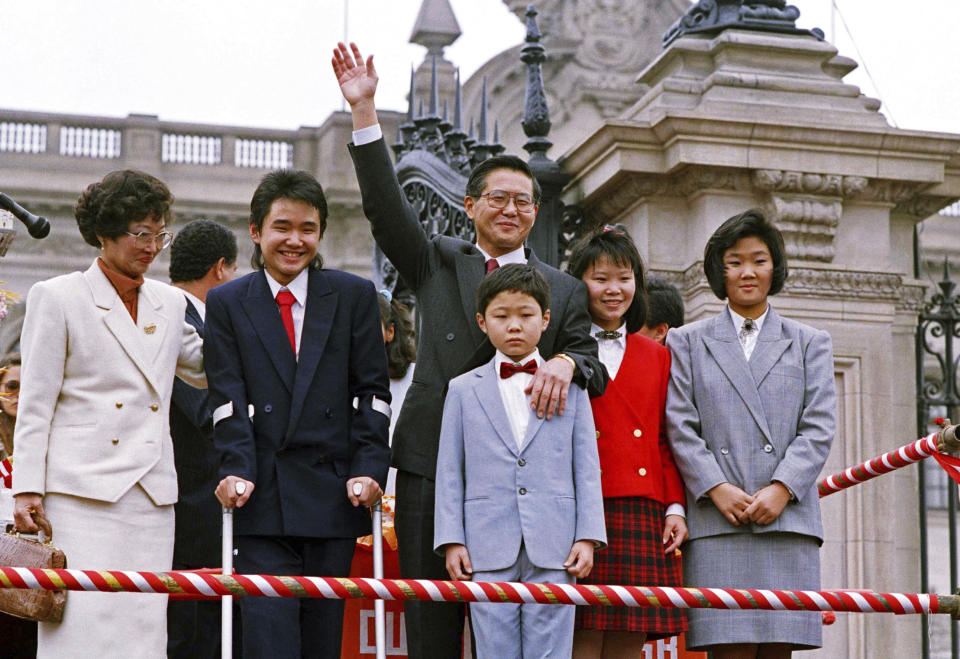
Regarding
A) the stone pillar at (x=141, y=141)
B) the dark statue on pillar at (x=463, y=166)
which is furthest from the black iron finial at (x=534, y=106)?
the stone pillar at (x=141, y=141)

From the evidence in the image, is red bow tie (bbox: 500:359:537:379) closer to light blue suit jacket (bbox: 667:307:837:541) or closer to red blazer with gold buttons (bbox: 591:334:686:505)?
red blazer with gold buttons (bbox: 591:334:686:505)

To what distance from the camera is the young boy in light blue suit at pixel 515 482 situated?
507 centimetres

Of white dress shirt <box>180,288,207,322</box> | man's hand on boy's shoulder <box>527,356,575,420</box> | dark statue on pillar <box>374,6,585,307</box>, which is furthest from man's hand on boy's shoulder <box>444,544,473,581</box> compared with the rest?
dark statue on pillar <box>374,6,585,307</box>

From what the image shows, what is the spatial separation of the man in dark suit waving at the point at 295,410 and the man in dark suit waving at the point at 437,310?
7.9 inches

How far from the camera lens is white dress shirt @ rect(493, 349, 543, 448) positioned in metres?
5.29

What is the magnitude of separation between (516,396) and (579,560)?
1.97 feet

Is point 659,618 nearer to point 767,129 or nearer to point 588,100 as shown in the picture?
point 767,129

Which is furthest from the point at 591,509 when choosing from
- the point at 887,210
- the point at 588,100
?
the point at 588,100

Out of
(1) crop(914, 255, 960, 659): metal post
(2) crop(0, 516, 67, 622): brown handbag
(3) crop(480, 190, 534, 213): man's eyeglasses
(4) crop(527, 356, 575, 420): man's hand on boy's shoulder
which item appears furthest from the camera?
→ (1) crop(914, 255, 960, 659): metal post

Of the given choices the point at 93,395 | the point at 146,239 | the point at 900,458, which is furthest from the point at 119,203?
the point at 900,458

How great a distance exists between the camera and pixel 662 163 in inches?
305

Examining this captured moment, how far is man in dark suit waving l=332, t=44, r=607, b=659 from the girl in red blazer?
157 mm

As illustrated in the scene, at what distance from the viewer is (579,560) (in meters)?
5.10

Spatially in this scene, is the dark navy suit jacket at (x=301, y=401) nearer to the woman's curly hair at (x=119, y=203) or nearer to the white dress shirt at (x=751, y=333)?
the woman's curly hair at (x=119, y=203)
